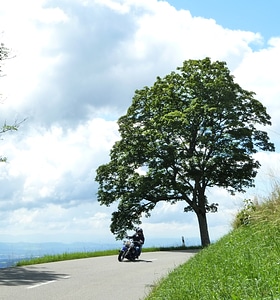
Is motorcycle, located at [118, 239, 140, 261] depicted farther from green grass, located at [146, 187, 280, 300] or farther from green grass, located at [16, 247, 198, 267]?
green grass, located at [146, 187, 280, 300]

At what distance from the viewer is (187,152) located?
37062 mm

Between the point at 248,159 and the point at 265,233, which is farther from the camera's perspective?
the point at 248,159

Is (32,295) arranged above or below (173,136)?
below

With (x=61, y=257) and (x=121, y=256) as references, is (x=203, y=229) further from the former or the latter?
(x=121, y=256)

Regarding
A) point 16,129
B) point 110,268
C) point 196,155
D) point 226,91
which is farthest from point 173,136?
point 110,268

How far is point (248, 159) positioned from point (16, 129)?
18.0 meters

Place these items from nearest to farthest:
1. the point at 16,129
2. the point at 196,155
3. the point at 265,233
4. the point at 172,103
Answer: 1. the point at 265,233
2. the point at 16,129
3. the point at 196,155
4. the point at 172,103

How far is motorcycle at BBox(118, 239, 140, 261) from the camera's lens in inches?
965

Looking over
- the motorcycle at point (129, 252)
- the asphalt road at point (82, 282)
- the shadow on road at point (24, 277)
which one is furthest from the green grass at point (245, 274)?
the motorcycle at point (129, 252)

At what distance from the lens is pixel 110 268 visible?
20.4 metres

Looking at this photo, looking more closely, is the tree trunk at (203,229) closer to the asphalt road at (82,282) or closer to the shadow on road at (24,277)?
the asphalt road at (82,282)

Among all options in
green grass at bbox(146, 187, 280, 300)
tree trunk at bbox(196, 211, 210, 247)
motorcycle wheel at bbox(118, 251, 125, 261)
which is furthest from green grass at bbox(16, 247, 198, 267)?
green grass at bbox(146, 187, 280, 300)

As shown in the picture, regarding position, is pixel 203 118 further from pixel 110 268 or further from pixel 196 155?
pixel 110 268

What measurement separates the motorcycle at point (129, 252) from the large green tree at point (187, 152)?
11.5 meters
